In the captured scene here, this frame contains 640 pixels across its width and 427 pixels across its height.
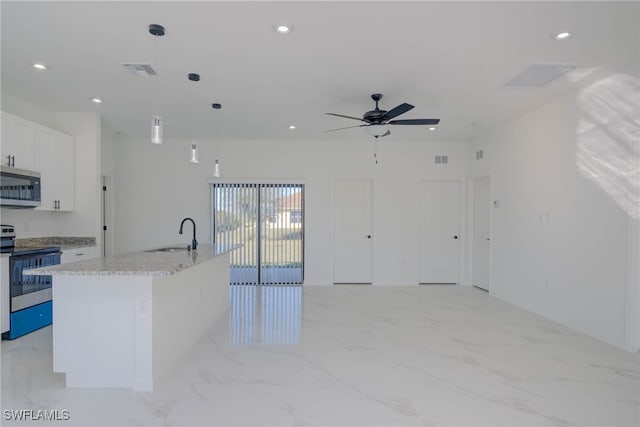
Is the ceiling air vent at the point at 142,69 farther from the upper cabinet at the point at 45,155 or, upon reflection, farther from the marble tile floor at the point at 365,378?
the marble tile floor at the point at 365,378

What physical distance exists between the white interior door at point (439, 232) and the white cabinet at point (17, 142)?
6249mm

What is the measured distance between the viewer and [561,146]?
4.36 m

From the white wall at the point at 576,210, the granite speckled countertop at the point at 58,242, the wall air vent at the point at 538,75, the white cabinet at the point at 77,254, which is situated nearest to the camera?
the wall air vent at the point at 538,75

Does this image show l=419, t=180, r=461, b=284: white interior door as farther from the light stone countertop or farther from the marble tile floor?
the light stone countertop

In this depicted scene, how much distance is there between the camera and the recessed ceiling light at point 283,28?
2.69 m

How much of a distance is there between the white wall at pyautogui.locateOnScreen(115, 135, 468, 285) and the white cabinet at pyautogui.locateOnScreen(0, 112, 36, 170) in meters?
2.32

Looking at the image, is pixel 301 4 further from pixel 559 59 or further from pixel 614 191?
pixel 614 191

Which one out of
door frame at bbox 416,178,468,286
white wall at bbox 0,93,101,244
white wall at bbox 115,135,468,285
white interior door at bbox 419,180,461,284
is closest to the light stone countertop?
white wall at bbox 0,93,101,244

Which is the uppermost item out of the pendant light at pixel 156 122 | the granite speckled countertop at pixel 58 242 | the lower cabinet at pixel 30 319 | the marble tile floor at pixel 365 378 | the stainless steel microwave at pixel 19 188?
the pendant light at pixel 156 122

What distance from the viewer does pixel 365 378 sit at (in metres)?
2.86

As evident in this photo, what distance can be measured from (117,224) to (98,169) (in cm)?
176

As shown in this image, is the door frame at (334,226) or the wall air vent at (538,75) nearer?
the wall air vent at (538,75)

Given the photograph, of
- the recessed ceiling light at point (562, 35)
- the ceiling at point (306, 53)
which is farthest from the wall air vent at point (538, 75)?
the recessed ceiling light at point (562, 35)

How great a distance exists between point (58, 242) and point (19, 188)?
3.70ft
